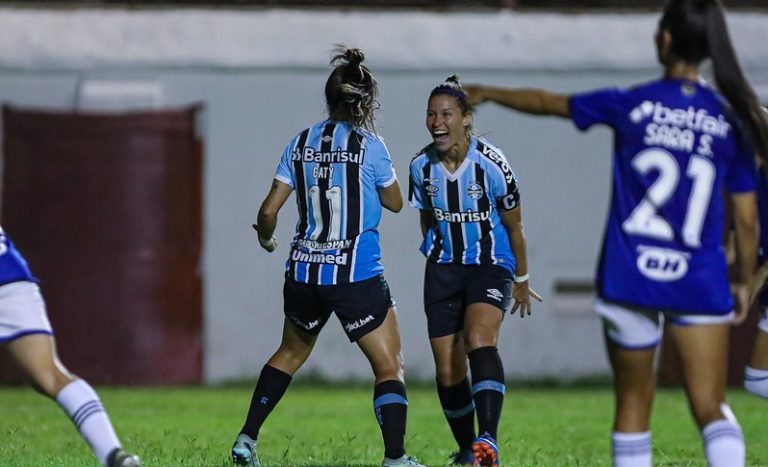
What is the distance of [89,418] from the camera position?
19.1 feet

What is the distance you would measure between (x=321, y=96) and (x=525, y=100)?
9.99m

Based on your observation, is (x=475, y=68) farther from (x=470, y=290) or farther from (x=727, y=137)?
(x=727, y=137)

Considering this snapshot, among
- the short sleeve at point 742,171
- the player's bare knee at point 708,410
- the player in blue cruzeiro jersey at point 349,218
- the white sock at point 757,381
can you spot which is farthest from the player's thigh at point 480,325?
the short sleeve at point 742,171

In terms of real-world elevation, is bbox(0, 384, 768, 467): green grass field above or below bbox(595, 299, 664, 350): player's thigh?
below

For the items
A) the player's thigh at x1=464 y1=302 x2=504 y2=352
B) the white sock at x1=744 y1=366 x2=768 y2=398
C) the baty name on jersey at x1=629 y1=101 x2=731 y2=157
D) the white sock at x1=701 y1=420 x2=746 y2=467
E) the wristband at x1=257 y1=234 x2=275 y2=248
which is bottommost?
the white sock at x1=744 y1=366 x2=768 y2=398

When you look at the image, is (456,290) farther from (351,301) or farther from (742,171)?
(742,171)

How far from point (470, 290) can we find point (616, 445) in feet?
7.73

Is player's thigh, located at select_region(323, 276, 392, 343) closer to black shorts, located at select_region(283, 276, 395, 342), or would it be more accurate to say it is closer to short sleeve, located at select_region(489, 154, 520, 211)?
black shorts, located at select_region(283, 276, 395, 342)

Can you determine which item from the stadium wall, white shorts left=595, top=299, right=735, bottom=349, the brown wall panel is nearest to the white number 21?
white shorts left=595, top=299, right=735, bottom=349

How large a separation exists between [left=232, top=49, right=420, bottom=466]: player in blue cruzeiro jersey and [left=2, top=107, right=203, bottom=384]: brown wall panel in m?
7.78

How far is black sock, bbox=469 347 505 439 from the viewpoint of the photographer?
7484 mm

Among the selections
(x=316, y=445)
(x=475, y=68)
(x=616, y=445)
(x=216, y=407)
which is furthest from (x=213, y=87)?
(x=616, y=445)

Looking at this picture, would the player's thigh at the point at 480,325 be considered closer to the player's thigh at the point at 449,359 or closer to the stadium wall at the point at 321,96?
the player's thigh at the point at 449,359

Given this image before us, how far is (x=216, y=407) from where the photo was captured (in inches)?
501
